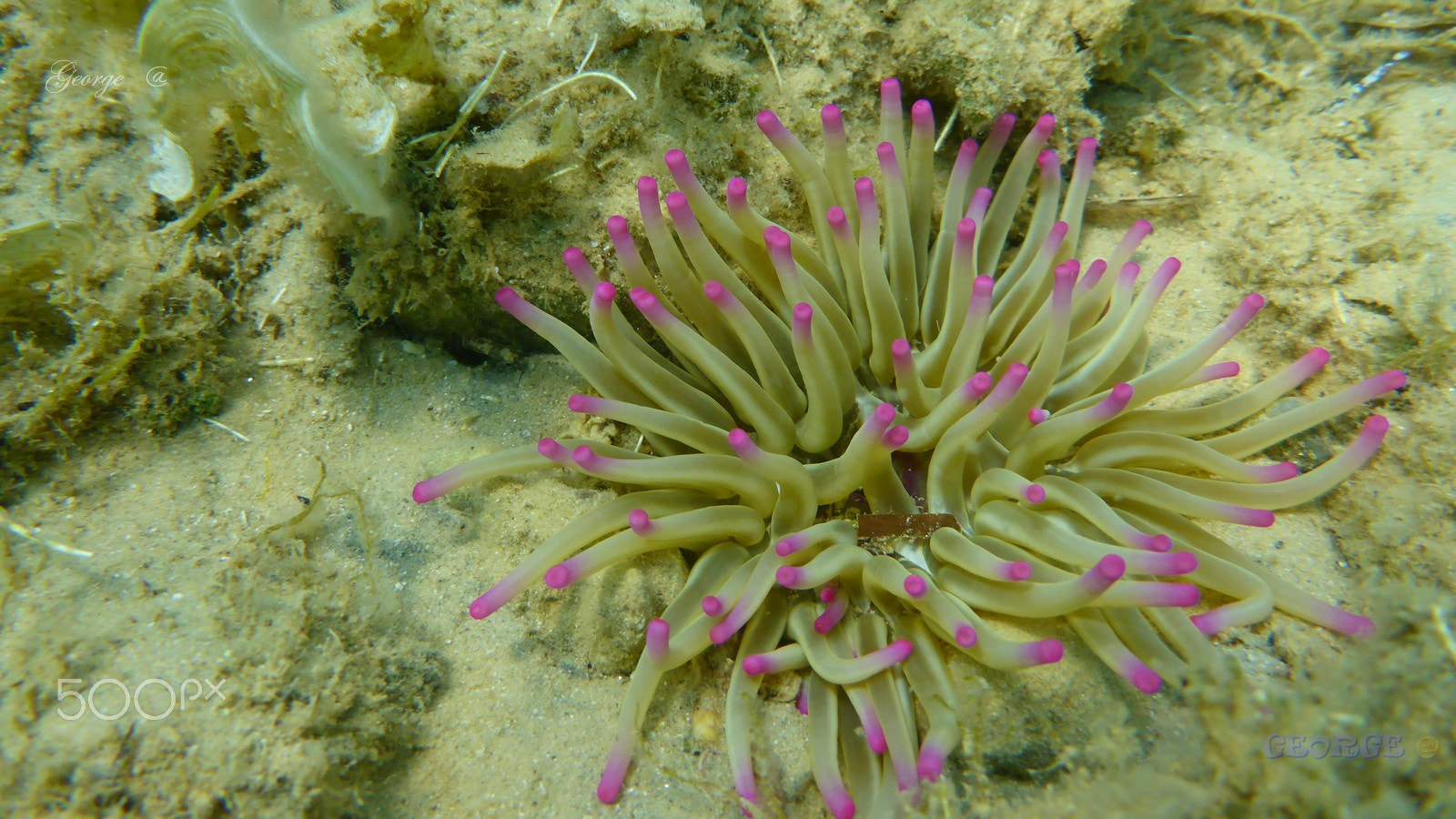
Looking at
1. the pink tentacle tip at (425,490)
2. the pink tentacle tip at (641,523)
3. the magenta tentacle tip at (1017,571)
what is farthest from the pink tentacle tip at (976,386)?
the pink tentacle tip at (425,490)

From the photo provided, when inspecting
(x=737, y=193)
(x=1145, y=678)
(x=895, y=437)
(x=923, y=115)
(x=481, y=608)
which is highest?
(x=923, y=115)

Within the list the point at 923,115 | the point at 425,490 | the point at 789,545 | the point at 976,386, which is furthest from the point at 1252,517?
the point at 425,490

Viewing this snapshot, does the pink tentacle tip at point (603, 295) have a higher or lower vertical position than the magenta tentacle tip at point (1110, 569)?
higher

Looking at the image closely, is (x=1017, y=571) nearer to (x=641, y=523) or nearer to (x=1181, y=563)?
(x=1181, y=563)

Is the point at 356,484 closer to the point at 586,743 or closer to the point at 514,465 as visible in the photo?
the point at 514,465

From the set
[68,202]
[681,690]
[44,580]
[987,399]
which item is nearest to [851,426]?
[987,399]

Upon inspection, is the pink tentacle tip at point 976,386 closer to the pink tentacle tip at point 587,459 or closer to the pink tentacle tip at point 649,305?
the pink tentacle tip at point 649,305

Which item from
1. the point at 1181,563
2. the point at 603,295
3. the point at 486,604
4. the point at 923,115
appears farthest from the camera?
the point at 923,115

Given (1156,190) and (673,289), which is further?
(1156,190)
